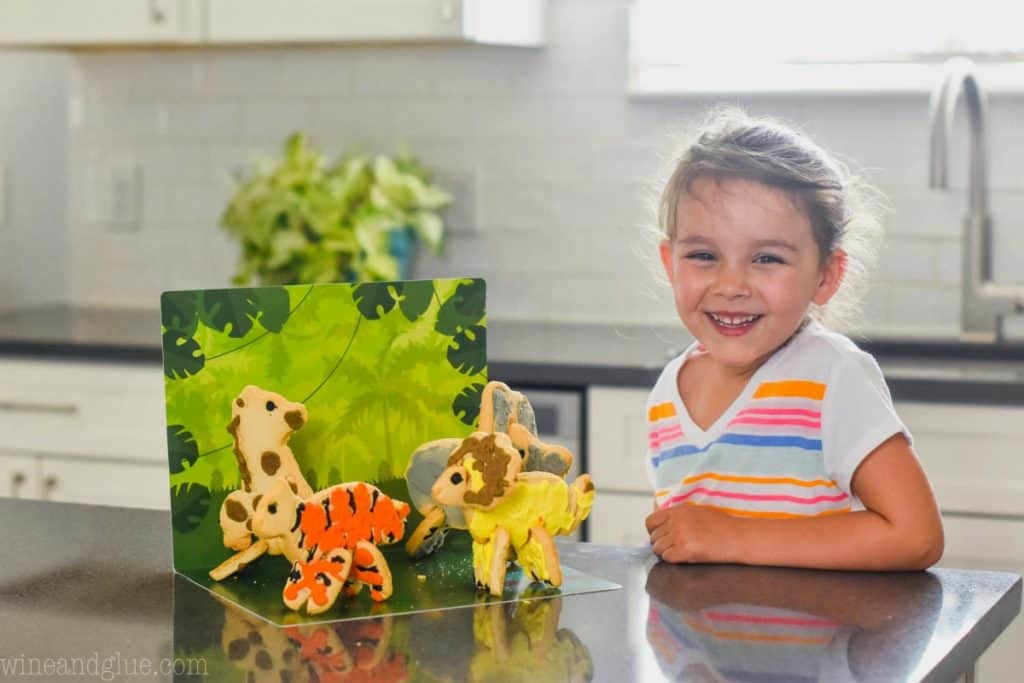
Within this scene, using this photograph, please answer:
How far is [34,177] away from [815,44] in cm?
181

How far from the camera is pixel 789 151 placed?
154 cm

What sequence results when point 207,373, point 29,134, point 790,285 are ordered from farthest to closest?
1. point 29,134
2. point 790,285
3. point 207,373

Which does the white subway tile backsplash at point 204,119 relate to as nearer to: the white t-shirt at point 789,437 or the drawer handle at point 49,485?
the drawer handle at point 49,485

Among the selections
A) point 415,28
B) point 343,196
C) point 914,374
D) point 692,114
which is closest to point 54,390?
point 343,196

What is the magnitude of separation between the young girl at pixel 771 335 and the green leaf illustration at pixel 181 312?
1.58 ft

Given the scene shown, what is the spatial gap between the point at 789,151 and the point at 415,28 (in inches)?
60.8

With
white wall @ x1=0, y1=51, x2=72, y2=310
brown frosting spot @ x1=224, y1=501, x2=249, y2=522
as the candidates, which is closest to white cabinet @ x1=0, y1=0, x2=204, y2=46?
white wall @ x1=0, y1=51, x2=72, y2=310

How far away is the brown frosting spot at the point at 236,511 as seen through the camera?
1.24 meters

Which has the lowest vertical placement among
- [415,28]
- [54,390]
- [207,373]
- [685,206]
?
[54,390]

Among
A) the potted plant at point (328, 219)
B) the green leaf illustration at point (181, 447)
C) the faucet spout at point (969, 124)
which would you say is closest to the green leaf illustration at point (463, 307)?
the green leaf illustration at point (181, 447)

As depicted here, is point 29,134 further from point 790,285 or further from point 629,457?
point 790,285

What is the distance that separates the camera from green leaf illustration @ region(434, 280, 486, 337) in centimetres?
137

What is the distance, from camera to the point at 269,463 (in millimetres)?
1239

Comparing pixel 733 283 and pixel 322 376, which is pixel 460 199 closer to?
pixel 733 283
